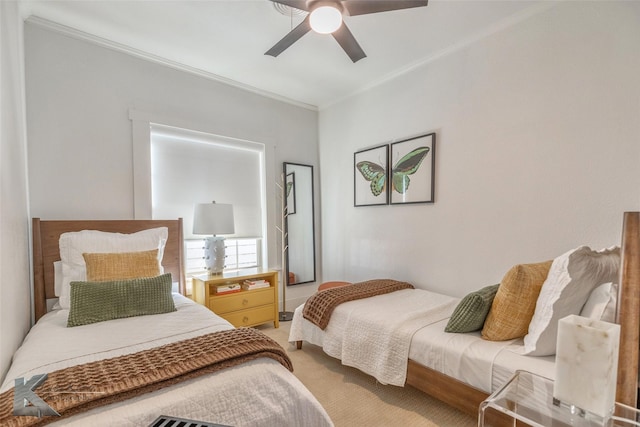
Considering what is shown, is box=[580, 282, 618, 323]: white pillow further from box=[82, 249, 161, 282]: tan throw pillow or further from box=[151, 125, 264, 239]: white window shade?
box=[151, 125, 264, 239]: white window shade

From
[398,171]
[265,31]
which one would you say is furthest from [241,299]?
[265,31]

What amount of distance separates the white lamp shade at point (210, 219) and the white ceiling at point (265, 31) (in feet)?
4.84

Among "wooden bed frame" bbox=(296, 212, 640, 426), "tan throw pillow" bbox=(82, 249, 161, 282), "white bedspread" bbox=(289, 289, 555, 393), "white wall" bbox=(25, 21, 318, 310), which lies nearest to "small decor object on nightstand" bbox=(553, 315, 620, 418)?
"wooden bed frame" bbox=(296, 212, 640, 426)

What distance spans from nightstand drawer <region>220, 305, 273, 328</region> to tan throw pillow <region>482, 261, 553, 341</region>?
2.17 m

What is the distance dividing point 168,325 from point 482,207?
99.7 inches

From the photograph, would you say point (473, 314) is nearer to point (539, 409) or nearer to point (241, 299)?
point (539, 409)

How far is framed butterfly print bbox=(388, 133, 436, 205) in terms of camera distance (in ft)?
9.47

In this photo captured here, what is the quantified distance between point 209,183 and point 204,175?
102mm

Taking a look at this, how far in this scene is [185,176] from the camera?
10.3 ft

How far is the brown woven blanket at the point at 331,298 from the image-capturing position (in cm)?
236

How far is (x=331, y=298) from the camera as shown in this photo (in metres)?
2.43

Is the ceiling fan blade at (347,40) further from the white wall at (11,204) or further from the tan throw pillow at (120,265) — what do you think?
the tan throw pillow at (120,265)

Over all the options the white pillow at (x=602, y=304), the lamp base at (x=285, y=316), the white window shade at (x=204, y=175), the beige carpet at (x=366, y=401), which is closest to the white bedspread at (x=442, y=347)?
the beige carpet at (x=366, y=401)

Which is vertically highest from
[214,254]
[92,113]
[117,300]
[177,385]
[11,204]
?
[92,113]
